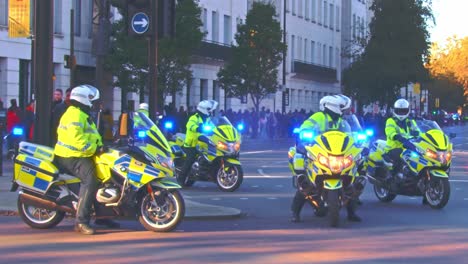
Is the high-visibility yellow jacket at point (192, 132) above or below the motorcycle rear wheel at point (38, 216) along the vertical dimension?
above

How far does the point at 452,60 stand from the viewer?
115 meters

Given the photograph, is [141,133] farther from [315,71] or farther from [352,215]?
[315,71]

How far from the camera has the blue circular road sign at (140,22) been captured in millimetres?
13008

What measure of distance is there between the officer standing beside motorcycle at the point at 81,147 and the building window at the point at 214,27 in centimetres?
4384

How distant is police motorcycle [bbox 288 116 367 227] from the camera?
41.2 ft

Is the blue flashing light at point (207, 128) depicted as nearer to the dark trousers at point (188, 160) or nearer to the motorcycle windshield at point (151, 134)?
the dark trousers at point (188, 160)

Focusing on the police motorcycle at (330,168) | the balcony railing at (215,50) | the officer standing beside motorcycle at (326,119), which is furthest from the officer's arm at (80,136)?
the balcony railing at (215,50)

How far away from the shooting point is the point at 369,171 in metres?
16.7

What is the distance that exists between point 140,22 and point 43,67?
163cm

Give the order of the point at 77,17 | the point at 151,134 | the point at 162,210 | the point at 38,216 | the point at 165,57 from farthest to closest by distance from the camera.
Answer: the point at 77,17 < the point at 165,57 < the point at 151,134 < the point at 38,216 < the point at 162,210

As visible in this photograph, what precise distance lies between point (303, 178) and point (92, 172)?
10.1ft

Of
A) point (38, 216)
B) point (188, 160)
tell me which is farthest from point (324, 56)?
point (38, 216)

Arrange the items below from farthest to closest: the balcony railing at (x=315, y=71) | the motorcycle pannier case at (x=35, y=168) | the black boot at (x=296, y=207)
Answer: the balcony railing at (x=315, y=71)
the black boot at (x=296, y=207)
the motorcycle pannier case at (x=35, y=168)

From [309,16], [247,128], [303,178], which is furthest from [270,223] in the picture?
[309,16]
